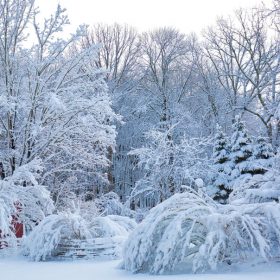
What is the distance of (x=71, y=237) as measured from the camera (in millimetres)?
8117

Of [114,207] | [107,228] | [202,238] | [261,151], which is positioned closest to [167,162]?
[261,151]

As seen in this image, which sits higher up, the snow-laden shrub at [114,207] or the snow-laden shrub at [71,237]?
the snow-laden shrub at [71,237]

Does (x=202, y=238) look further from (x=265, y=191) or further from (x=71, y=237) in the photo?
(x=71, y=237)

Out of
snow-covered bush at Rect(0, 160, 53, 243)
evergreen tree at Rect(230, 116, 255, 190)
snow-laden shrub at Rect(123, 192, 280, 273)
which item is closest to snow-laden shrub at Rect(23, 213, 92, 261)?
snow-covered bush at Rect(0, 160, 53, 243)

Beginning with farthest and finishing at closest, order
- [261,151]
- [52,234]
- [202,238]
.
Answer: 1. [261,151]
2. [52,234]
3. [202,238]

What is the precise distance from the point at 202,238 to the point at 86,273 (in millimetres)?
1622

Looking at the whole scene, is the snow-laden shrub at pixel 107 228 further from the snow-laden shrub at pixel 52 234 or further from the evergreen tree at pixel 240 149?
the evergreen tree at pixel 240 149

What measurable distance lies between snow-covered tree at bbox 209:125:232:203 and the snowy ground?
1118 centimetres

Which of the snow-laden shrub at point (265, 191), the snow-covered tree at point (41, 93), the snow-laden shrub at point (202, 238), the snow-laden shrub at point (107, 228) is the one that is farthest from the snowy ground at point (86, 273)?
the snow-covered tree at point (41, 93)

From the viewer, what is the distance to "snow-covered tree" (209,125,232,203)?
704 inches

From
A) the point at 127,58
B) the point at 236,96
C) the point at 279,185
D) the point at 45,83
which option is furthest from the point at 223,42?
the point at 279,185

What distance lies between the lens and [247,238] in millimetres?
5645

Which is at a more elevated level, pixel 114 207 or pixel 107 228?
pixel 107 228

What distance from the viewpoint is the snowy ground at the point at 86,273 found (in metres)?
4.96
